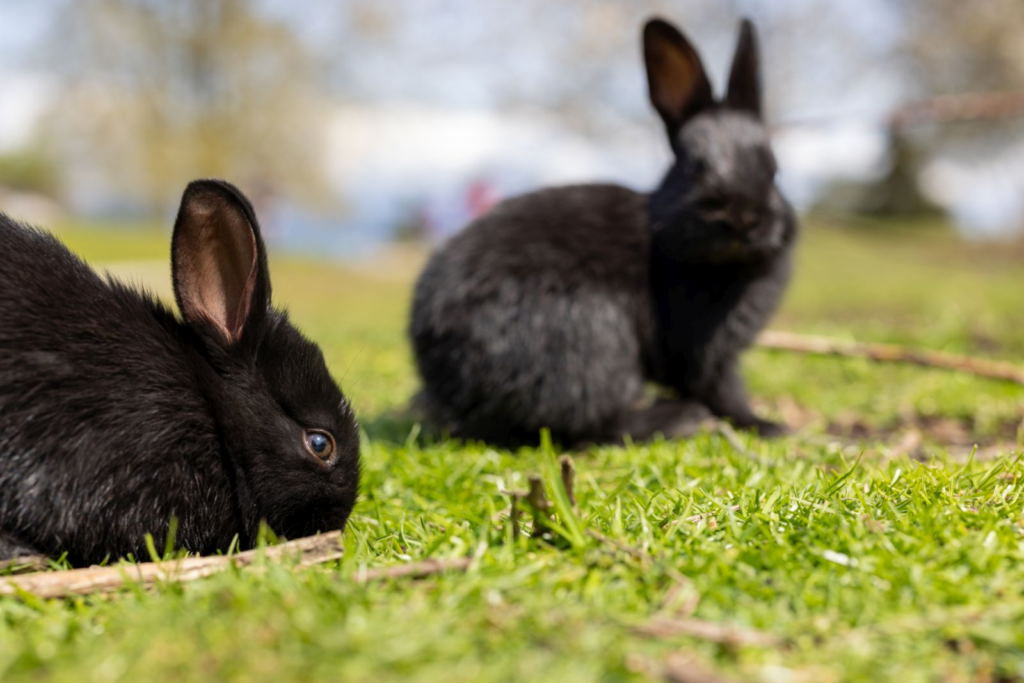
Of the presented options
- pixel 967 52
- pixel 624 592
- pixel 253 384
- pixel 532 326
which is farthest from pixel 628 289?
pixel 967 52

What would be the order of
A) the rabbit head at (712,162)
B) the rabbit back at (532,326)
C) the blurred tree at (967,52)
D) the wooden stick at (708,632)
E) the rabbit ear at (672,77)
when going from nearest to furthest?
1. the wooden stick at (708,632)
2. the rabbit back at (532,326)
3. the rabbit head at (712,162)
4. the rabbit ear at (672,77)
5. the blurred tree at (967,52)

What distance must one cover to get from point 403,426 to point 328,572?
2.78 m

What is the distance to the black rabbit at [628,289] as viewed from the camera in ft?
14.6

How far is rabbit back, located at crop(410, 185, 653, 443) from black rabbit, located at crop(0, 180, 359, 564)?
5.14 ft

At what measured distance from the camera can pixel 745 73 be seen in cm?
502

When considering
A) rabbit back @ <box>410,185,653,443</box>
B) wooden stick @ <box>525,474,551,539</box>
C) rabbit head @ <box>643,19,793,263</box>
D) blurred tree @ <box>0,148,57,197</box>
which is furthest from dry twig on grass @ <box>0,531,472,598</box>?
blurred tree @ <box>0,148,57,197</box>

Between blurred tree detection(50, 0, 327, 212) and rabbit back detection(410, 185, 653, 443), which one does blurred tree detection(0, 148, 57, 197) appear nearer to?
blurred tree detection(50, 0, 327, 212)

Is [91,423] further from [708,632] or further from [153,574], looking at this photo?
[708,632]

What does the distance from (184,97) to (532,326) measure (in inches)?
1288

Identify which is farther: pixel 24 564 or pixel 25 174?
pixel 25 174

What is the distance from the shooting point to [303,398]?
9.31 ft

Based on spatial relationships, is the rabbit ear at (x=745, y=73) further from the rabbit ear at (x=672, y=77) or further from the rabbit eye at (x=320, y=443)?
the rabbit eye at (x=320, y=443)

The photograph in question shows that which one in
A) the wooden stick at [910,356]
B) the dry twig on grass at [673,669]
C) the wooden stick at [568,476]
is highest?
the wooden stick at [568,476]

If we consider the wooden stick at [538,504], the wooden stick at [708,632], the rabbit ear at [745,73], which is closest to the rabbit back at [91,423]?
the wooden stick at [538,504]
